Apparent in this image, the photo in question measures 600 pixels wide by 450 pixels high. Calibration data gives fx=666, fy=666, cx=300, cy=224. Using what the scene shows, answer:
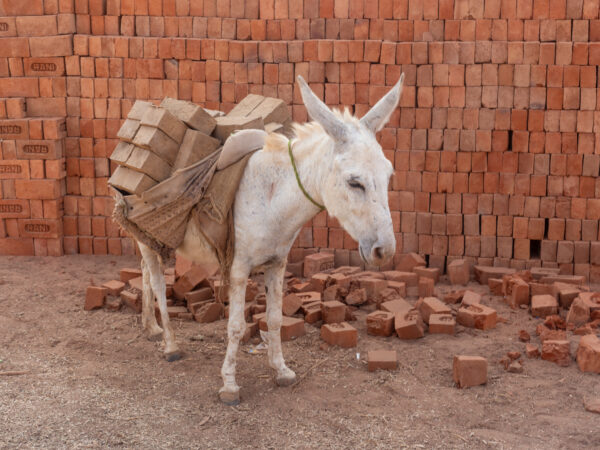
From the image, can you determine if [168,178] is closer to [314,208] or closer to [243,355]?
[314,208]

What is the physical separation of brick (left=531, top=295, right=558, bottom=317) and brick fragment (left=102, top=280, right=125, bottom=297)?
4.29m

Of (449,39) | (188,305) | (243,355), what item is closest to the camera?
(243,355)

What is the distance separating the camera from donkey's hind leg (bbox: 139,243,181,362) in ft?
18.5

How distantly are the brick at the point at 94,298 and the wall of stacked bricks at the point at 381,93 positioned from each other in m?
1.82

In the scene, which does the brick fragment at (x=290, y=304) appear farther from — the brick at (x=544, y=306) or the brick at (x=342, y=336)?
the brick at (x=544, y=306)

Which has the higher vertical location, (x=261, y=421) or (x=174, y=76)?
(x=174, y=76)

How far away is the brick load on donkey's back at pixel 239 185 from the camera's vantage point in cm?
419

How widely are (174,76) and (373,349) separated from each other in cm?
428

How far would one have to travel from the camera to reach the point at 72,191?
8617mm

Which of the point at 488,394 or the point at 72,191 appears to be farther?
the point at 72,191

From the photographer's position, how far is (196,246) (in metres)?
5.13

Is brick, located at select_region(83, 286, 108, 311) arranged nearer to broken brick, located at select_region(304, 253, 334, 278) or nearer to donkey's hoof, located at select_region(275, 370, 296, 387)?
broken brick, located at select_region(304, 253, 334, 278)

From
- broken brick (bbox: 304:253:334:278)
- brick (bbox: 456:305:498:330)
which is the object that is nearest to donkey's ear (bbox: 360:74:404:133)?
brick (bbox: 456:305:498:330)

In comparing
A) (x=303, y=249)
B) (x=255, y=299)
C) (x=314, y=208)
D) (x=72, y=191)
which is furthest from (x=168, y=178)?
(x=72, y=191)
